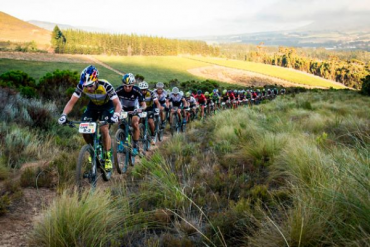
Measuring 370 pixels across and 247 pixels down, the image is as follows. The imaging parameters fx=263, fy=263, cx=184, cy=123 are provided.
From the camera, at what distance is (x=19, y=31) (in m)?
142

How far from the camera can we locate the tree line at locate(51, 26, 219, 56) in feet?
327

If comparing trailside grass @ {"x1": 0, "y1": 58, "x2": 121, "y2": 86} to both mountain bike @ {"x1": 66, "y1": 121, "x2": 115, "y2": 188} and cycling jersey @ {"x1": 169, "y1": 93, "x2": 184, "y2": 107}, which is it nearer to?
cycling jersey @ {"x1": 169, "y1": 93, "x2": 184, "y2": 107}

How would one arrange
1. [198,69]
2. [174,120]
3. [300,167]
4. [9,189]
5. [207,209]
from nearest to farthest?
[207,209] < [300,167] < [9,189] < [174,120] < [198,69]

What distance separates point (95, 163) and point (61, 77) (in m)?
12.8

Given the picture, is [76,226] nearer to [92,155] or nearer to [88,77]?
[92,155]

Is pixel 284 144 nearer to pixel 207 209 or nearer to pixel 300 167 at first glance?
pixel 300 167

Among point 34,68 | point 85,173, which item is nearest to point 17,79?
point 85,173

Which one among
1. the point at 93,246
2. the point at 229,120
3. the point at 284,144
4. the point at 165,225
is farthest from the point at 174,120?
the point at 93,246

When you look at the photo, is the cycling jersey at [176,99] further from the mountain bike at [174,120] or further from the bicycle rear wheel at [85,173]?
the bicycle rear wheel at [85,173]

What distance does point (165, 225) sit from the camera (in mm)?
3494

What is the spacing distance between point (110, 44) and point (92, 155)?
390 feet

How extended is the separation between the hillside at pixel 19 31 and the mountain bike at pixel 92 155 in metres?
140

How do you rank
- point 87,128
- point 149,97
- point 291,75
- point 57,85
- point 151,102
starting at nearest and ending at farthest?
1. point 87,128
2. point 149,97
3. point 151,102
4. point 57,85
5. point 291,75

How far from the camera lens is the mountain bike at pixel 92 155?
4660 millimetres
